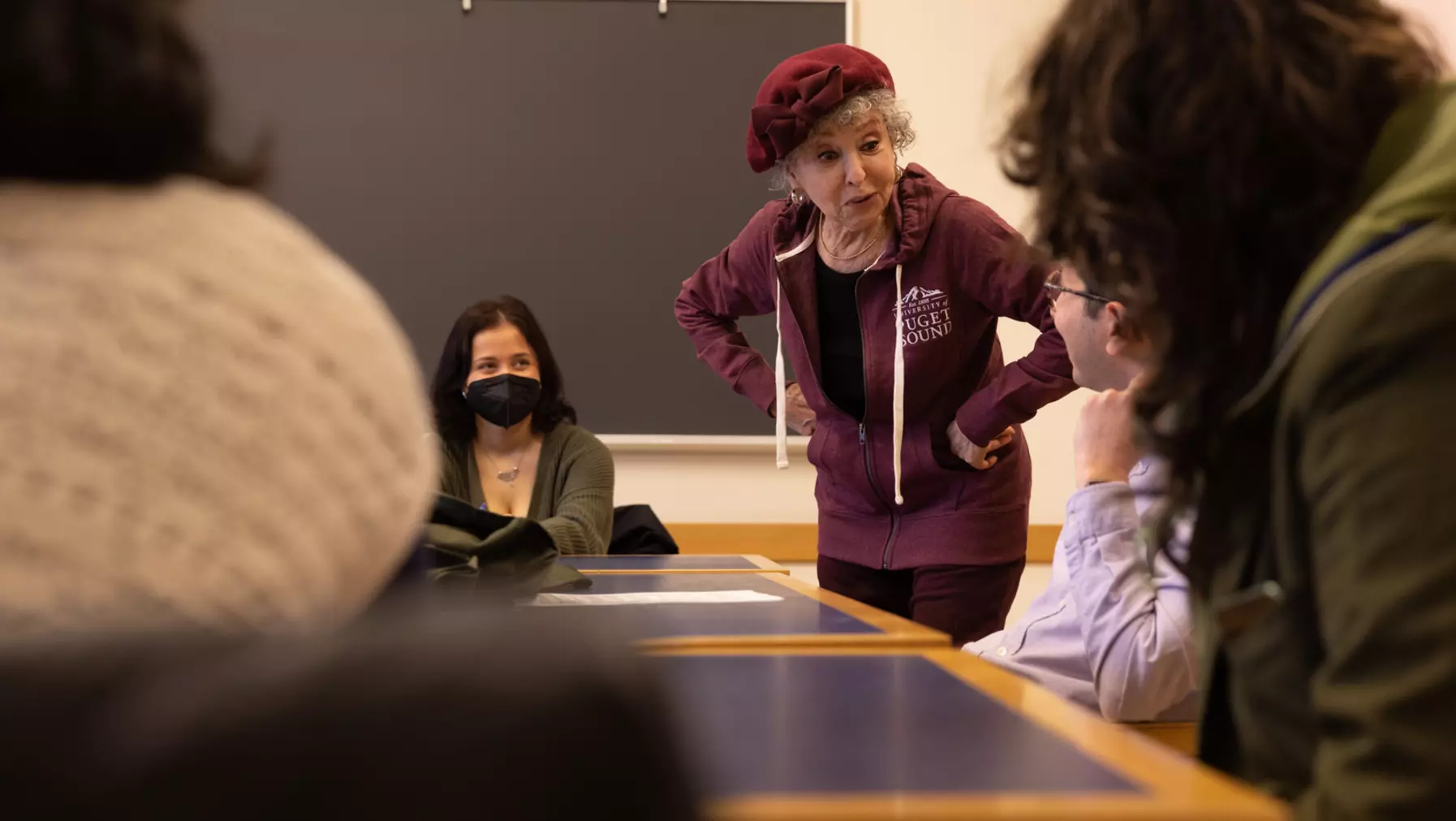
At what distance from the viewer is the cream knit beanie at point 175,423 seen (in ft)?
1.41

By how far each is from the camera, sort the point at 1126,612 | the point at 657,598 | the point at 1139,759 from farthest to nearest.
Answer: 1. the point at 657,598
2. the point at 1126,612
3. the point at 1139,759

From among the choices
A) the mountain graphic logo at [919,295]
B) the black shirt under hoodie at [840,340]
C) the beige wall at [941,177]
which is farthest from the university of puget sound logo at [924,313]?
the beige wall at [941,177]

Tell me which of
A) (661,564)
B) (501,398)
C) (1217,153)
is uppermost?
(1217,153)

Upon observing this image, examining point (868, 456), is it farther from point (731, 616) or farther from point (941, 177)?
point (941, 177)

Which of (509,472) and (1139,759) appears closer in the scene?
(1139,759)

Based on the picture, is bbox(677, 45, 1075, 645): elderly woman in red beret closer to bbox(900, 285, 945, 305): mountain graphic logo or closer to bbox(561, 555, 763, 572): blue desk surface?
bbox(900, 285, 945, 305): mountain graphic logo

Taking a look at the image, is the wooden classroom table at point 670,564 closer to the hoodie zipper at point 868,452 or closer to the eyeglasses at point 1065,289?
the hoodie zipper at point 868,452

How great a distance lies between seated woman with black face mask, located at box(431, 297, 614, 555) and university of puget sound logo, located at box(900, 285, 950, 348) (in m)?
0.85

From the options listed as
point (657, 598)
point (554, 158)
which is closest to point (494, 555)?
point (657, 598)

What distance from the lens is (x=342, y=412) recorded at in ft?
1.60

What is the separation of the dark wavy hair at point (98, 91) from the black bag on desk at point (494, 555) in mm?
1165

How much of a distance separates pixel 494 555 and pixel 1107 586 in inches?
32.0

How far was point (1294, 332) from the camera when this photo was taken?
82 centimetres

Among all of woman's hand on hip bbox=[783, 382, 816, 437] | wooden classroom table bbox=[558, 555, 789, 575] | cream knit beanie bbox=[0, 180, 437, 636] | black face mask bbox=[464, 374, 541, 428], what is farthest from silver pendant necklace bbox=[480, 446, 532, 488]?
cream knit beanie bbox=[0, 180, 437, 636]
